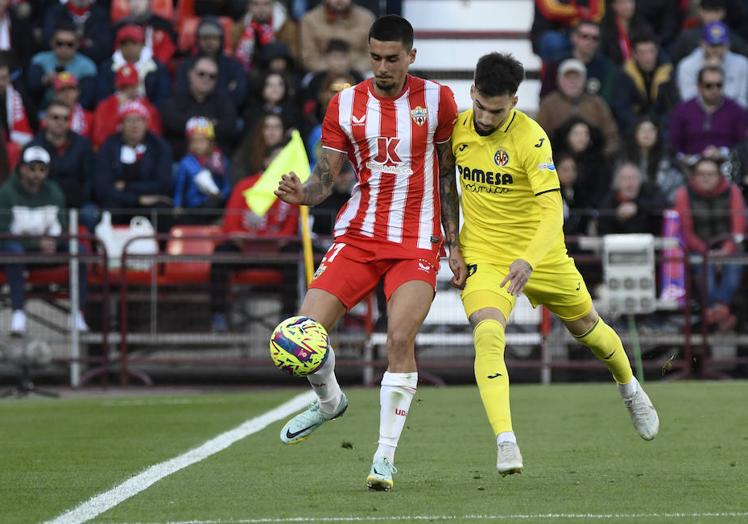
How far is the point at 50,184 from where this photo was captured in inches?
667

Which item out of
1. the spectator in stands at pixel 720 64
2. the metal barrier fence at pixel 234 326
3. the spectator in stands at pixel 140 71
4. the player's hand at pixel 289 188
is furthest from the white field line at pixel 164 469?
the spectator in stands at pixel 720 64

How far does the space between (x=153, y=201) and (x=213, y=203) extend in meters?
0.67

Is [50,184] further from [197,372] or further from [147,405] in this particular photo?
[147,405]

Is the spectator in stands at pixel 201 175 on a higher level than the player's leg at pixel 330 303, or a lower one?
higher

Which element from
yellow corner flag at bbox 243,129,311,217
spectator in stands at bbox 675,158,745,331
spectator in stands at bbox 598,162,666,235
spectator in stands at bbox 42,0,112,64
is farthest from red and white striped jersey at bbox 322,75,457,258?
spectator in stands at bbox 42,0,112,64

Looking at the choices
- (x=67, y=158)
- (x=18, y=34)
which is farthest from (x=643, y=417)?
(x=18, y=34)

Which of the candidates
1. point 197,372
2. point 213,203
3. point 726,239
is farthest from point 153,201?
point 726,239

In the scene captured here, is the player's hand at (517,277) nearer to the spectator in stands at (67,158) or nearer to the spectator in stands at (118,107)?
the spectator in stands at (67,158)

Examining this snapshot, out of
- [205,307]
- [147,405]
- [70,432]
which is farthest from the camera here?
[205,307]

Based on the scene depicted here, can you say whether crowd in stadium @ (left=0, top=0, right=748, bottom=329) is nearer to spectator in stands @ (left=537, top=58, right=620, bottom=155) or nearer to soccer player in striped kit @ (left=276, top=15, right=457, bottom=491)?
spectator in stands @ (left=537, top=58, right=620, bottom=155)

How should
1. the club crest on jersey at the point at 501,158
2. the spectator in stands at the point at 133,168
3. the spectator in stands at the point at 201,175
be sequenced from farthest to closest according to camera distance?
the spectator in stands at the point at 201,175 → the spectator in stands at the point at 133,168 → the club crest on jersey at the point at 501,158

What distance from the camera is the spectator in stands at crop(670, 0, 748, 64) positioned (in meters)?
19.6

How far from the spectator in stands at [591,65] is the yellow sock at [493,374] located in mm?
11245

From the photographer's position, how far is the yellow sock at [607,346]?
901 centimetres
